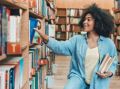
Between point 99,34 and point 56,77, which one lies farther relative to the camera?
point 56,77

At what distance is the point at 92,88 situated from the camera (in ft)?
10.5

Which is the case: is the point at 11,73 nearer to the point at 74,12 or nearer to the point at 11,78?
the point at 11,78

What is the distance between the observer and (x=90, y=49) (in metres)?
3.31

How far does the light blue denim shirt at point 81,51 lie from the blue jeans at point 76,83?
1.9 inches

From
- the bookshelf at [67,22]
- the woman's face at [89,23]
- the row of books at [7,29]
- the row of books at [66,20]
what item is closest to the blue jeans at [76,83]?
the woman's face at [89,23]

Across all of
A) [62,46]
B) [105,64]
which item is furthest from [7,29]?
[105,64]

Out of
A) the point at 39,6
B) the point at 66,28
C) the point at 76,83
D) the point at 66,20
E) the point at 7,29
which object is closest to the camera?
the point at 7,29

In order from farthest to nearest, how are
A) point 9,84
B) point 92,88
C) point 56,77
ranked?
point 56,77
point 92,88
point 9,84

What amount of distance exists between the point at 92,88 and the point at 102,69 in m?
0.21

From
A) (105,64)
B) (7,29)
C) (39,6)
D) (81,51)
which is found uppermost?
(39,6)

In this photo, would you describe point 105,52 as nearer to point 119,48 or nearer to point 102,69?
point 102,69

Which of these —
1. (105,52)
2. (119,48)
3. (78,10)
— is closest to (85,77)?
(105,52)

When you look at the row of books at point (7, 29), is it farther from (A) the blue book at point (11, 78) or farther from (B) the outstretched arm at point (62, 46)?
(B) the outstretched arm at point (62, 46)

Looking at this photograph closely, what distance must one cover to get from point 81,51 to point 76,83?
32 cm
